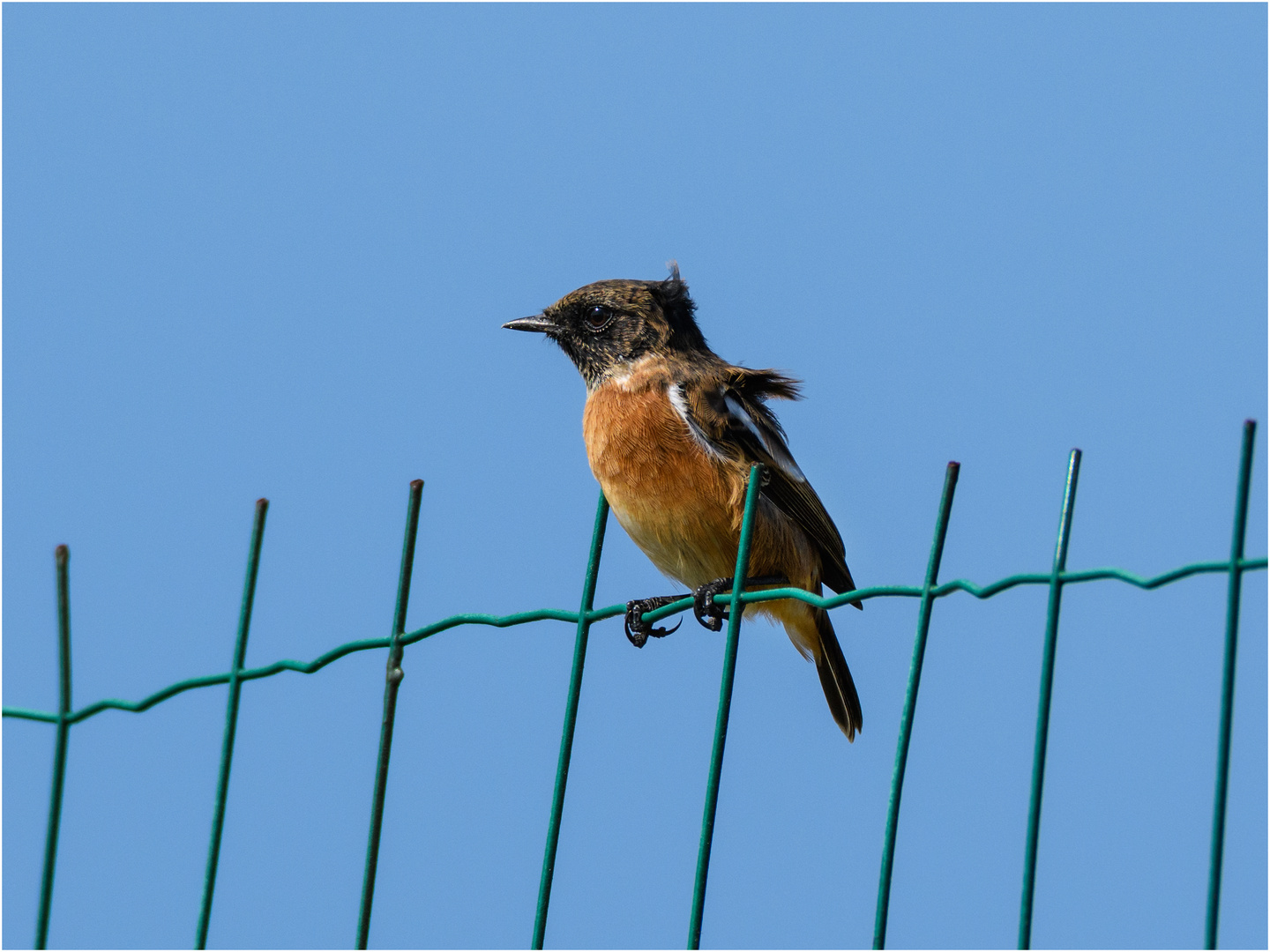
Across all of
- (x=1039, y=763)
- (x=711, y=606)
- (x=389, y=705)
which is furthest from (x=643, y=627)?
(x=1039, y=763)

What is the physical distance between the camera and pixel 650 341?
21.6 feet

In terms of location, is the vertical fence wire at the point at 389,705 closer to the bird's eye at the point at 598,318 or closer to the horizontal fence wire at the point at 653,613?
the horizontal fence wire at the point at 653,613

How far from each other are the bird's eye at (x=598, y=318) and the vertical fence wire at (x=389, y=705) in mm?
3096

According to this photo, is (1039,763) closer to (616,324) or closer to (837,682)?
(837,682)

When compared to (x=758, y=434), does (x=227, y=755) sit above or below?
below

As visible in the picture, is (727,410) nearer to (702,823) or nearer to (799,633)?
(799,633)

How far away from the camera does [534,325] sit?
22.3ft

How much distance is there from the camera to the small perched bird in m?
5.60

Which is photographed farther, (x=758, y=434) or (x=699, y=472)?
(x=758, y=434)

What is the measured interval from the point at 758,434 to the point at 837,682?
1.22 m

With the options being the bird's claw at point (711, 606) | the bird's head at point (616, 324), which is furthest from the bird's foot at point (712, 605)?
the bird's head at point (616, 324)

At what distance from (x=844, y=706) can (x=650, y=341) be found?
6.18 feet

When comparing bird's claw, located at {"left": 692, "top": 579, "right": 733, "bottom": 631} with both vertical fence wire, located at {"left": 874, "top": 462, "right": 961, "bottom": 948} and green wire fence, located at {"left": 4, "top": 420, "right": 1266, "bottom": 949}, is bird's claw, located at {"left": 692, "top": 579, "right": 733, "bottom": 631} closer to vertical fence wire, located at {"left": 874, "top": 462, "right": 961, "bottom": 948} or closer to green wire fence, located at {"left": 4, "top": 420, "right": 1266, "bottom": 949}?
green wire fence, located at {"left": 4, "top": 420, "right": 1266, "bottom": 949}

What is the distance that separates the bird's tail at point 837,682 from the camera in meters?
6.23
